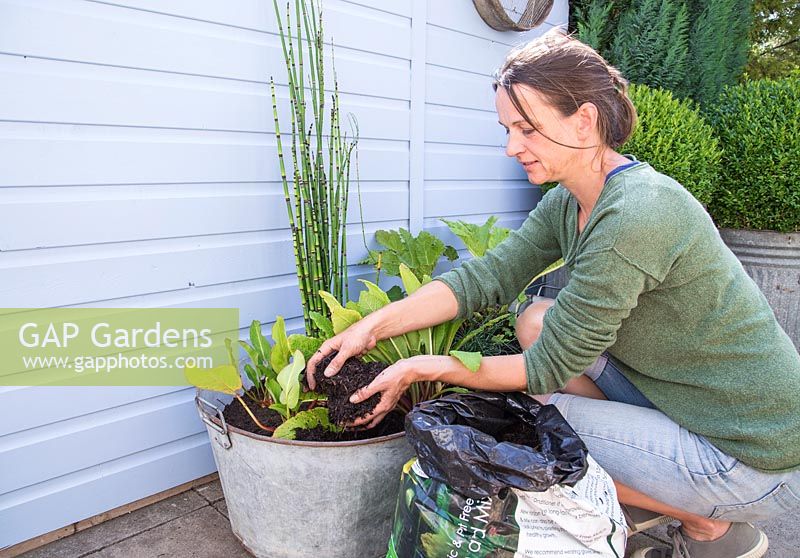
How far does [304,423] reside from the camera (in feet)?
5.36

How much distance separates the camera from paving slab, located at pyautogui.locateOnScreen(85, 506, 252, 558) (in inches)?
73.0

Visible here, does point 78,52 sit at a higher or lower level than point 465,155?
higher

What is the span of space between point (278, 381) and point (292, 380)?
0.06m

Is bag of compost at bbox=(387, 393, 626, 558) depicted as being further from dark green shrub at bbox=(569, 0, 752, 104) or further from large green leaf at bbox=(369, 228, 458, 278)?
dark green shrub at bbox=(569, 0, 752, 104)

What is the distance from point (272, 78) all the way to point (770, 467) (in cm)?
180

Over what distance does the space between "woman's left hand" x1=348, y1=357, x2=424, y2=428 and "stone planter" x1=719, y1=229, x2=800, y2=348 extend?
244 centimetres

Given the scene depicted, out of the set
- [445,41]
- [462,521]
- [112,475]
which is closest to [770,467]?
[462,521]

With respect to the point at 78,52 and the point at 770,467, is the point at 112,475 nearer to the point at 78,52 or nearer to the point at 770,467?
the point at 78,52

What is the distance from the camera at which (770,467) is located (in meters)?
1.46

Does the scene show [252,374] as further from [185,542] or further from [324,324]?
[185,542]

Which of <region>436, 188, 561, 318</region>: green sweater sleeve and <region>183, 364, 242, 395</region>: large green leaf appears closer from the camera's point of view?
<region>183, 364, 242, 395</region>: large green leaf

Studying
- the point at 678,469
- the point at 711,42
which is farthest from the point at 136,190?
the point at 711,42

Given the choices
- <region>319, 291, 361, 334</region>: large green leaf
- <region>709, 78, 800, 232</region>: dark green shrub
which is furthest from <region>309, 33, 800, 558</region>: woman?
<region>709, 78, 800, 232</region>: dark green shrub

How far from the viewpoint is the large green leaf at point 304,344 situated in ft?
5.84
